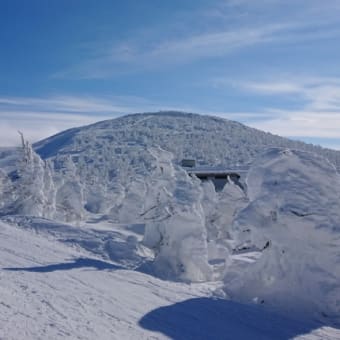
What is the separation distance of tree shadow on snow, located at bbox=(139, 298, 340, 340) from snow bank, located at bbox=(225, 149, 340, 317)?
1385 millimetres

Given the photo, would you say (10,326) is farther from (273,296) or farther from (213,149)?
(213,149)

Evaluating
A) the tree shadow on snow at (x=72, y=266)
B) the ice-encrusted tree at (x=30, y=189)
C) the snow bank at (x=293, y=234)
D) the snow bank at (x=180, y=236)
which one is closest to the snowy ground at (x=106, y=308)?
the tree shadow on snow at (x=72, y=266)

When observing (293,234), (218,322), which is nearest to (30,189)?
(293,234)

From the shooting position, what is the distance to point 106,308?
9.09 meters

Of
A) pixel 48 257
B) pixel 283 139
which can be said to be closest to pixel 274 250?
pixel 48 257

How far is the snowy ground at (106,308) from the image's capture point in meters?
7.78

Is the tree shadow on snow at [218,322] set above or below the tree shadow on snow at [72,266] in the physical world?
below

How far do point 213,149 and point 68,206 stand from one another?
12793cm

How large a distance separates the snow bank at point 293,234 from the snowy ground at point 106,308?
109 cm

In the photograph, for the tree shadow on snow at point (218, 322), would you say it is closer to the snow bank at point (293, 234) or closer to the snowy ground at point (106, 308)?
the snowy ground at point (106, 308)

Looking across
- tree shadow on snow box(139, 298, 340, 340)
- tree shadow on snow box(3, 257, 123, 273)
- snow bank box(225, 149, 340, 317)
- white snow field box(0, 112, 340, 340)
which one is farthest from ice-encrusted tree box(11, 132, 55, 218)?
tree shadow on snow box(139, 298, 340, 340)

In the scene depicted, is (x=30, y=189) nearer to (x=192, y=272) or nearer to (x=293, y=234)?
(x=192, y=272)

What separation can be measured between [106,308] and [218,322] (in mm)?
2264

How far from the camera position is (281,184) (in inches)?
510
